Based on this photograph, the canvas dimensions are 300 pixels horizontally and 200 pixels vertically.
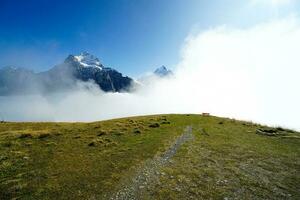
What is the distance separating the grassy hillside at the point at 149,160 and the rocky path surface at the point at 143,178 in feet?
1.03

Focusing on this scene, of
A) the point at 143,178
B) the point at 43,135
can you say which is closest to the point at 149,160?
the point at 143,178

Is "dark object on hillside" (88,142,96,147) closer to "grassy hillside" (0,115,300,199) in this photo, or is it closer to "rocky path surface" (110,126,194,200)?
"grassy hillside" (0,115,300,199)

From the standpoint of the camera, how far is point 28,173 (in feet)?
79.9

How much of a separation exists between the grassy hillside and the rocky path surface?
12.3 inches

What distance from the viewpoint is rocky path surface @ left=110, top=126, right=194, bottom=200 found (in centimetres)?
1906

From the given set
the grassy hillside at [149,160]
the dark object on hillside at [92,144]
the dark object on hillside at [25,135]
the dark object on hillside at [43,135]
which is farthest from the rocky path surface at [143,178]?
the dark object on hillside at [25,135]

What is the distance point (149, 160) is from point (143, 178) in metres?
5.50

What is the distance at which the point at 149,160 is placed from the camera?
91.5 ft

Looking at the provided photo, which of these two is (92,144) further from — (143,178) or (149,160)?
(143,178)

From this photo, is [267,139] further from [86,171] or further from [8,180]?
[8,180]

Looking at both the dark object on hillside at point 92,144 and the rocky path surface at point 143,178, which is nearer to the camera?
the rocky path surface at point 143,178

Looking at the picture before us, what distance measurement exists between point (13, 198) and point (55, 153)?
39.8 feet

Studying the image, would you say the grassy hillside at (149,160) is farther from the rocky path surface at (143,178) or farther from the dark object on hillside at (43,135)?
the rocky path surface at (143,178)

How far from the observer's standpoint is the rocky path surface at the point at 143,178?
19062mm
